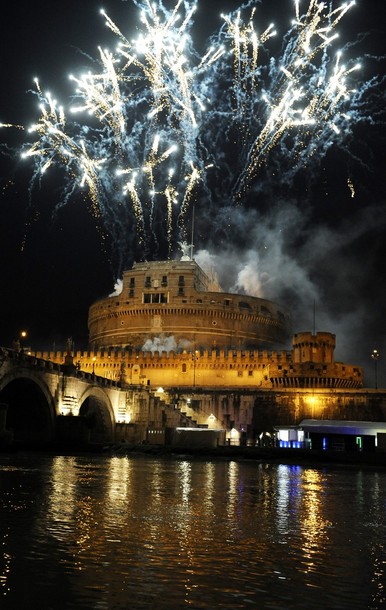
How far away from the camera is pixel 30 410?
5191cm

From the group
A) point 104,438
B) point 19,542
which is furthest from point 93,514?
point 104,438

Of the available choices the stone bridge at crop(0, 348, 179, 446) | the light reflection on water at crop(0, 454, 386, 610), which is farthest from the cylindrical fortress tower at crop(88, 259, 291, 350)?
the light reflection on water at crop(0, 454, 386, 610)

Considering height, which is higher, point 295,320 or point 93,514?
point 295,320

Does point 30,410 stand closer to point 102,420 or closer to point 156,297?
point 102,420

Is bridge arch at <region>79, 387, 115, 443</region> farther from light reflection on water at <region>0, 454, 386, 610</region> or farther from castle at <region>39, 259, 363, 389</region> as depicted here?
light reflection on water at <region>0, 454, 386, 610</region>

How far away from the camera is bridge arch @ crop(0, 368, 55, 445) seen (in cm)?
4991

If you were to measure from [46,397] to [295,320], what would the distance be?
56667 millimetres

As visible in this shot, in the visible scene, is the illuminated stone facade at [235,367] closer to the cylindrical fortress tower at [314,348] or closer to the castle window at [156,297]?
the cylindrical fortress tower at [314,348]

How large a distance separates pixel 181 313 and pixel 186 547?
77072 millimetres

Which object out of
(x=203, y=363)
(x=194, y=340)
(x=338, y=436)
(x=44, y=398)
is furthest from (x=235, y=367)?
(x=44, y=398)

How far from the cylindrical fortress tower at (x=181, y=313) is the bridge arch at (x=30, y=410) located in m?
35.2

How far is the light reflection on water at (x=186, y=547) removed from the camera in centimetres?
923

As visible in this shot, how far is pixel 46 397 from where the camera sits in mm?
50562

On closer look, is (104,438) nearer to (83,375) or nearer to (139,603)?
(83,375)
